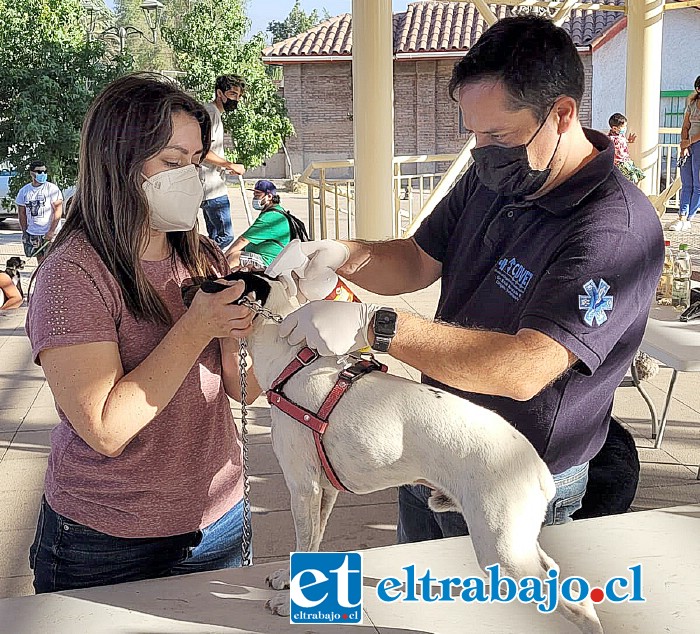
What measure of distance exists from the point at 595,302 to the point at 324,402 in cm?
63

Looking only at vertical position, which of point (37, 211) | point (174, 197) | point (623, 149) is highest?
point (174, 197)

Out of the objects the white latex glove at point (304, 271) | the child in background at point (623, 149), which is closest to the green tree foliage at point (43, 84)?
the child in background at point (623, 149)

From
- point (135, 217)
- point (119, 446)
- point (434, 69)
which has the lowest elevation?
point (119, 446)

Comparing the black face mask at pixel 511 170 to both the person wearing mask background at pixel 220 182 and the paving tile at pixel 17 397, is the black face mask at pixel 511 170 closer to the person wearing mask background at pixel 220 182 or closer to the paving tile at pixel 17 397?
the paving tile at pixel 17 397

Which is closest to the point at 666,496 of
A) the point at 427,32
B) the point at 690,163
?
the point at 690,163

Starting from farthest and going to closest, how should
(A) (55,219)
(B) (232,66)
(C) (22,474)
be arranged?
1. (B) (232,66)
2. (A) (55,219)
3. (C) (22,474)

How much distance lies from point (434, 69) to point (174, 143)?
26.2 meters

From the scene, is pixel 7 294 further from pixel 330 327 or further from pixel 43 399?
pixel 43 399

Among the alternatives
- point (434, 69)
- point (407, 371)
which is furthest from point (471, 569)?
point (434, 69)

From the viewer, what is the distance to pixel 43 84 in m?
12.4

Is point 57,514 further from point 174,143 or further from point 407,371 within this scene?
point 407,371

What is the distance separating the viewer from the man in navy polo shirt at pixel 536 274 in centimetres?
178

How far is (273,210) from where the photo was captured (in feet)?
20.5

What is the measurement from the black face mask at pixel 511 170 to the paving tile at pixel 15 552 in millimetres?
2875
